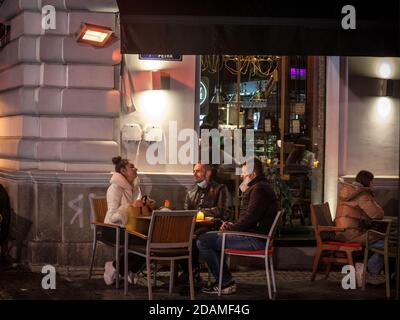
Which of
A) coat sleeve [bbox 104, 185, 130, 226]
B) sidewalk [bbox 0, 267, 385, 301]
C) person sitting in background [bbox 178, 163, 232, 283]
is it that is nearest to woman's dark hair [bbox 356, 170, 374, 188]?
sidewalk [bbox 0, 267, 385, 301]

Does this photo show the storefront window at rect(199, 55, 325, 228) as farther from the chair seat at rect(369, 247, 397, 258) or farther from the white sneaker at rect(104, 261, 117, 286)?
the white sneaker at rect(104, 261, 117, 286)

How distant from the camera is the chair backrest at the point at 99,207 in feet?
34.1

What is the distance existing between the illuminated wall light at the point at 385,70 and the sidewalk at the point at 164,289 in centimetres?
284

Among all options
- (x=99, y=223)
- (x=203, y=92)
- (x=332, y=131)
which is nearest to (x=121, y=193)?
(x=99, y=223)

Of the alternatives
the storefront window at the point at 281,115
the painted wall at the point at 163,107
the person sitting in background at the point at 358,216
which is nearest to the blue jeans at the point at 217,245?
the person sitting in background at the point at 358,216

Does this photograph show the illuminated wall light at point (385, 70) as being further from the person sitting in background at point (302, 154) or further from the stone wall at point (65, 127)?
the stone wall at point (65, 127)

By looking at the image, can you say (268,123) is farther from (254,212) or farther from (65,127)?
(65,127)

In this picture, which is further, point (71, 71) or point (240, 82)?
point (240, 82)

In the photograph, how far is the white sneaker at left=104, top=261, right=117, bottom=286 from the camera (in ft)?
32.8

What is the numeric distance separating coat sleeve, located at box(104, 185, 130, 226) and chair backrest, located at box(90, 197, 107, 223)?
0.44 meters

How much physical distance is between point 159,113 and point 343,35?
2687mm

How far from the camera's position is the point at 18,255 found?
37.1 feet
